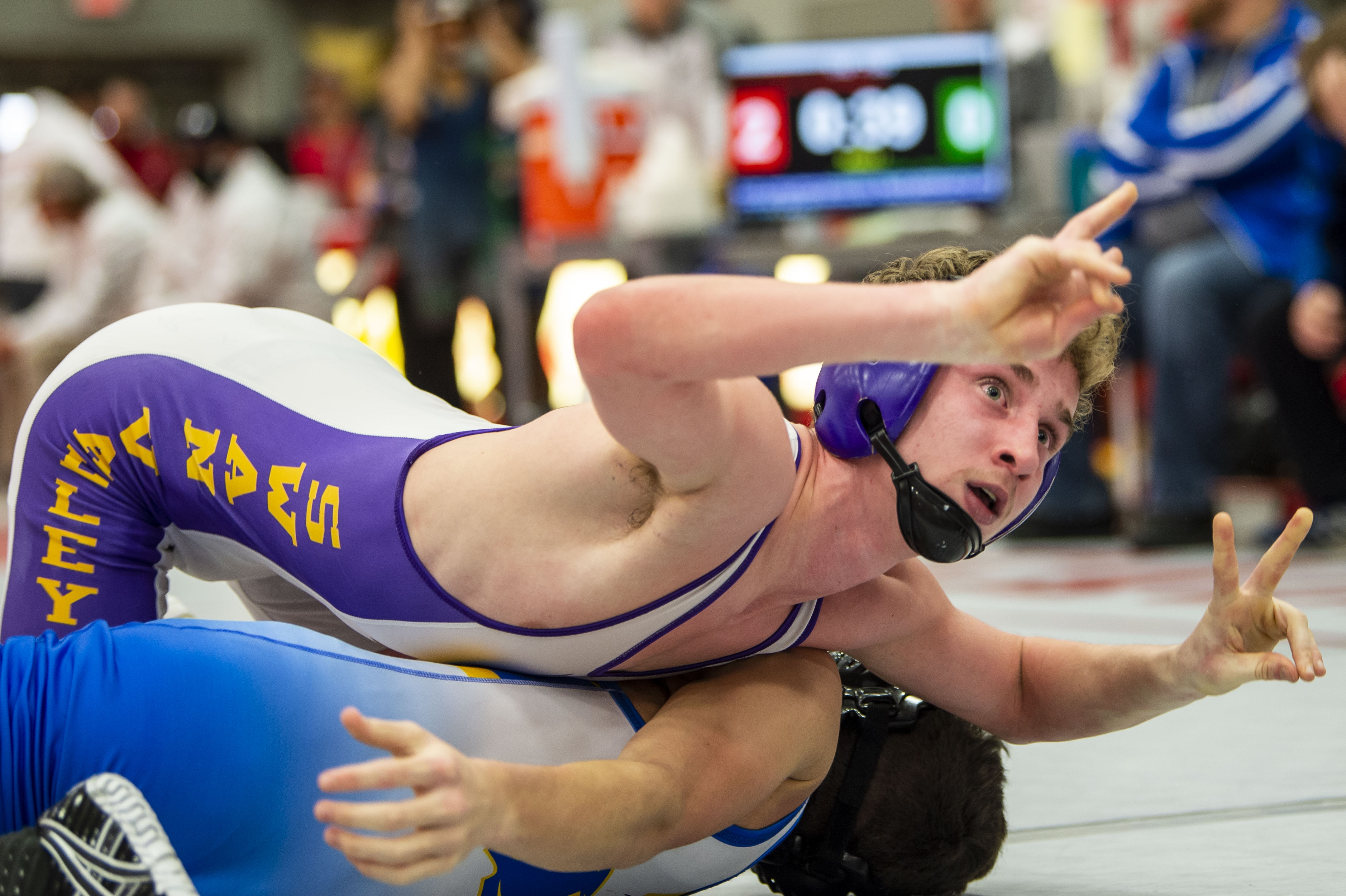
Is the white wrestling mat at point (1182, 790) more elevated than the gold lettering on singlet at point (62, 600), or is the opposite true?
the gold lettering on singlet at point (62, 600)

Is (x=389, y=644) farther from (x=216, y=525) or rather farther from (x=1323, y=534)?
(x=1323, y=534)

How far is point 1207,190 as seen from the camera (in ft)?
16.8

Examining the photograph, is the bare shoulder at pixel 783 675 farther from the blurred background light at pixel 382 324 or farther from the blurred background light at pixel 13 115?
the blurred background light at pixel 13 115

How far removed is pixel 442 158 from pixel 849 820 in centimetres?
579

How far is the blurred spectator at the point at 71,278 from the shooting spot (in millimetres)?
9031

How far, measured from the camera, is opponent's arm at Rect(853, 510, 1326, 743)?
5.52ft

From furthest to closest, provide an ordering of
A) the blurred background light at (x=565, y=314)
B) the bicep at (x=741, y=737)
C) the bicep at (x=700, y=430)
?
the blurred background light at (x=565, y=314) → the bicep at (x=741, y=737) → the bicep at (x=700, y=430)

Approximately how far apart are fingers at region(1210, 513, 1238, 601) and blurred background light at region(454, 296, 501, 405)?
6015 millimetres

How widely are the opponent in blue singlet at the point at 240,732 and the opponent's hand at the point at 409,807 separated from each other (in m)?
0.27

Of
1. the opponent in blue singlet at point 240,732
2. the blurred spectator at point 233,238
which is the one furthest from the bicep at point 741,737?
the blurred spectator at point 233,238

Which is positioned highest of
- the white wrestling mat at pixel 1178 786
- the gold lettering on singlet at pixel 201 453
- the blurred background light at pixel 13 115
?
the blurred background light at pixel 13 115

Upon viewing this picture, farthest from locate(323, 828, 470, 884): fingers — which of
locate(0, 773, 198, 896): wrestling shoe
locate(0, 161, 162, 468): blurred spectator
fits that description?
locate(0, 161, 162, 468): blurred spectator

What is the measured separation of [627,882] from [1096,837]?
2.34ft

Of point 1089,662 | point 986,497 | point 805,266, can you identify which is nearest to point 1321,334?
point 805,266
